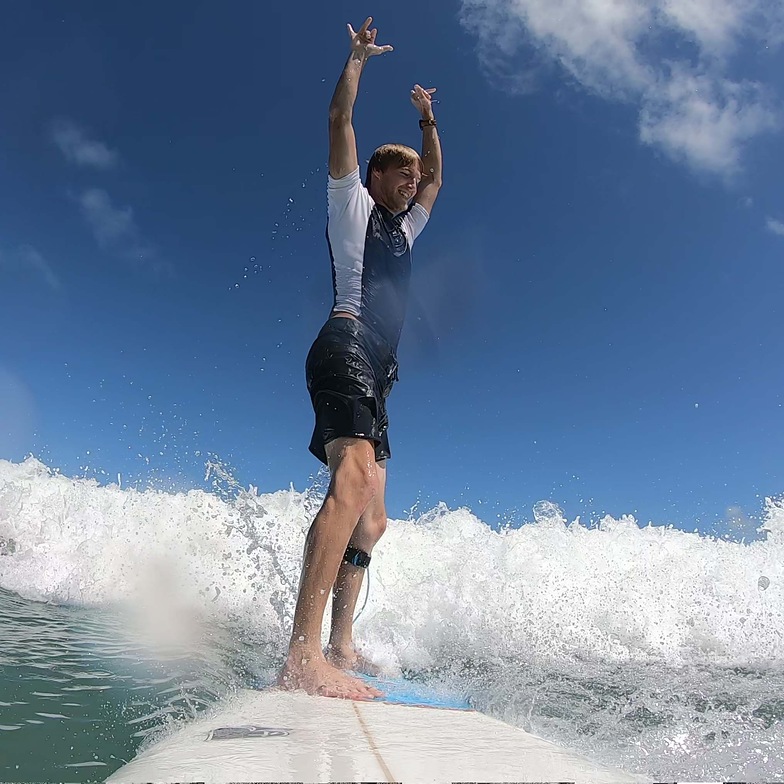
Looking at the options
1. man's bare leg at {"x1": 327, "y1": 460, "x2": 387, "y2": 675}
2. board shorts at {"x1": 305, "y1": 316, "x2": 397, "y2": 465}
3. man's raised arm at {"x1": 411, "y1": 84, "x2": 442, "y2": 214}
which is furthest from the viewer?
man's raised arm at {"x1": 411, "y1": 84, "x2": 442, "y2": 214}

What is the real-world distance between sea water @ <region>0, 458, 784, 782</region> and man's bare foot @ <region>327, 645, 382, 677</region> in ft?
0.95

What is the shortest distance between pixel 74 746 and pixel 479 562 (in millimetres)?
5608

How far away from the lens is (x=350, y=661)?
2863 mm

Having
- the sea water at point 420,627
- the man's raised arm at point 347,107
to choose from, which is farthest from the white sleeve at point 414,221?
the sea water at point 420,627

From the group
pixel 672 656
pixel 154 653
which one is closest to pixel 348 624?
pixel 154 653

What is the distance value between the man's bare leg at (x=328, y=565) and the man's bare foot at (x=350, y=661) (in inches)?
20.1

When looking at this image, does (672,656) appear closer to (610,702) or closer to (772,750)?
(610,702)

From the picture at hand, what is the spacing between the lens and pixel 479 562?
6.86 m

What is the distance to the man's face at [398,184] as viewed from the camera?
315 centimetres

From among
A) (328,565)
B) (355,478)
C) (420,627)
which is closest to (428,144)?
(355,478)

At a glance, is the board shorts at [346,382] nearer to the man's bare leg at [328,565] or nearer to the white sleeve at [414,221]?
the man's bare leg at [328,565]

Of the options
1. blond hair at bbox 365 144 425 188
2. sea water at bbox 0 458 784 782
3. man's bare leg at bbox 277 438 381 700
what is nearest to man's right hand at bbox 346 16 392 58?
blond hair at bbox 365 144 425 188

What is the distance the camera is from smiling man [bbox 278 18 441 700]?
2363 millimetres

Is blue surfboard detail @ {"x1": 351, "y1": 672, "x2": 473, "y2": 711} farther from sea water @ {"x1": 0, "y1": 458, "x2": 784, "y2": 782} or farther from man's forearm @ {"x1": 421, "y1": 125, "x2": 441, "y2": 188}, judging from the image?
man's forearm @ {"x1": 421, "y1": 125, "x2": 441, "y2": 188}
